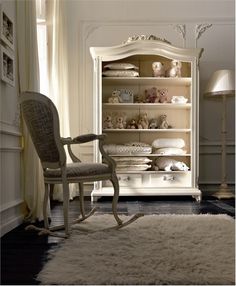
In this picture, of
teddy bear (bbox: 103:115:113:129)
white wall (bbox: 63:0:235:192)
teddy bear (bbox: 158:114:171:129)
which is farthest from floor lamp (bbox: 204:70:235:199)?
teddy bear (bbox: 103:115:113:129)

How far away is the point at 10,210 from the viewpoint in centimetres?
288

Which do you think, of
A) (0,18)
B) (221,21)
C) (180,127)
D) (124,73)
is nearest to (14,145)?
(0,18)

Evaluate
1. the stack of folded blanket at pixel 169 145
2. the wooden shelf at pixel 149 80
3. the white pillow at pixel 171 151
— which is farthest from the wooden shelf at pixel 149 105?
the white pillow at pixel 171 151

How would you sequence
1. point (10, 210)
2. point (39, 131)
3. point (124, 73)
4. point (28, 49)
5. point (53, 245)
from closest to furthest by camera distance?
point (53, 245) < point (39, 131) < point (10, 210) < point (28, 49) < point (124, 73)

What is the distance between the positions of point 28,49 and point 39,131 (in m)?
0.89

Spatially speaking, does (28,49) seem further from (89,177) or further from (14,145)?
(89,177)

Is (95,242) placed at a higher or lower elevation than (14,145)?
lower

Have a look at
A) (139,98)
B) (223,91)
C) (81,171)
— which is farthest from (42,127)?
(223,91)

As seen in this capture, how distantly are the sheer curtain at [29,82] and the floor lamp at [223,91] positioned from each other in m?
2.31

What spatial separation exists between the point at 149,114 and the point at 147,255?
3.07 m

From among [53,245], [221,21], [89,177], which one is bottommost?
[53,245]

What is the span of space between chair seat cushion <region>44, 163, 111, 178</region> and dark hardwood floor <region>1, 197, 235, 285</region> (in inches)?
17.1

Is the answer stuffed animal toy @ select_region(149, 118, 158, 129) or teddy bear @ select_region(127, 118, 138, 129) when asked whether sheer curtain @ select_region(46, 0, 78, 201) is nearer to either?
teddy bear @ select_region(127, 118, 138, 129)

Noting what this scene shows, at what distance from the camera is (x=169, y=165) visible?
4.59 metres
